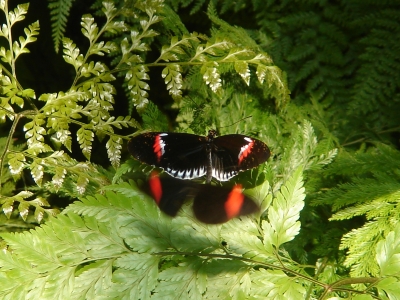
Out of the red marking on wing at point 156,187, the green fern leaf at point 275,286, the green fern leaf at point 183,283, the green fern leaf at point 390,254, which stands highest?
the red marking on wing at point 156,187

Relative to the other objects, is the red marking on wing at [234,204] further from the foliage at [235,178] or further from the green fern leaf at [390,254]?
the green fern leaf at [390,254]

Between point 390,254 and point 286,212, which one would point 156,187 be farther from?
point 390,254

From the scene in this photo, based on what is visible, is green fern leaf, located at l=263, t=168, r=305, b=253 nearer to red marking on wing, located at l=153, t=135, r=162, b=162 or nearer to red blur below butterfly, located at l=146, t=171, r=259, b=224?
red blur below butterfly, located at l=146, t=171, r=259, b=224

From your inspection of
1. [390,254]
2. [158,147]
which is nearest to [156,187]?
[158,147]

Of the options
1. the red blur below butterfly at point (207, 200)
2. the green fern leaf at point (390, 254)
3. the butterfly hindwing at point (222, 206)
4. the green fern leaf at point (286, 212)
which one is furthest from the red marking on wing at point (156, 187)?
the green fern leaf at point (390, 254)

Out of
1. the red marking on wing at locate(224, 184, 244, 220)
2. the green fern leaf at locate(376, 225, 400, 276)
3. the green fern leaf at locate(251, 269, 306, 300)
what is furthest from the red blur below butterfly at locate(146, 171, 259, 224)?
the green fern leaf at locate(376, 225, 400, 276)

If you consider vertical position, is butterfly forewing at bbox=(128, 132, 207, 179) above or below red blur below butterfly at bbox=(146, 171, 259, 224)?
above
